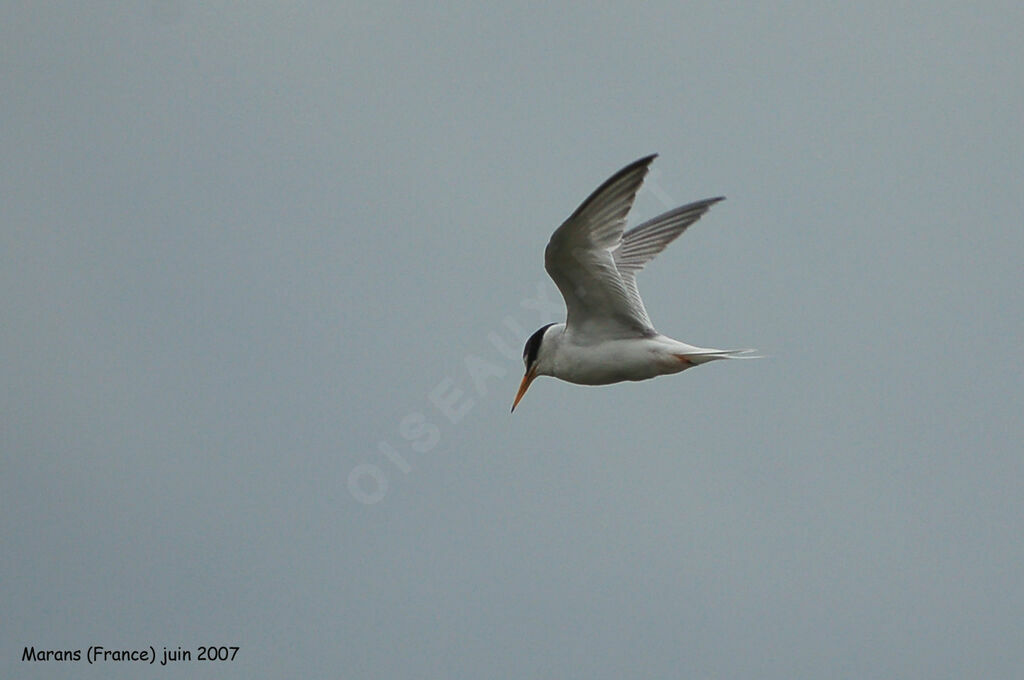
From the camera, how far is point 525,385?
1062cm

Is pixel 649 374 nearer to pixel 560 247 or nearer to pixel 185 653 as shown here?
pixel 560 247

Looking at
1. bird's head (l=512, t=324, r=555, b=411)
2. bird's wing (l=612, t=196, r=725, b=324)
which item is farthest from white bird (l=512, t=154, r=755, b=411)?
bird's wing (l=612, t=196, r=725, b=324)

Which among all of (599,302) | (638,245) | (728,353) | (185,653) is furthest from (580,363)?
(185,653)

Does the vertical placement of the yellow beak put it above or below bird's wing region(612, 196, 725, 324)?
below

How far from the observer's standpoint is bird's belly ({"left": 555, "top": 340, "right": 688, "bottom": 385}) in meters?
9.67

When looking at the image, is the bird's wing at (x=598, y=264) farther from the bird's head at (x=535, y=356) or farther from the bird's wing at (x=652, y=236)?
the bird's wing at (x=652, y=236)

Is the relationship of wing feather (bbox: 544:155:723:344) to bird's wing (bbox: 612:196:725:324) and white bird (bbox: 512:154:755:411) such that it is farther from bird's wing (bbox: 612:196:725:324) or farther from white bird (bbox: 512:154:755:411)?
bird's wing (bbox: 612:196:725:324)

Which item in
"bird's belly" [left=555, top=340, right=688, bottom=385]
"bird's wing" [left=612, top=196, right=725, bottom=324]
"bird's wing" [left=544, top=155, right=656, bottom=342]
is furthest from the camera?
"bird's wing" [left=612, top=196, right=725, bottom=324]

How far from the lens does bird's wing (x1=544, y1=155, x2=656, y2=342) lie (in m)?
9.02

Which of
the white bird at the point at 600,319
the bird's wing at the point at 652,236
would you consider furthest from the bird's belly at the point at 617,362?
the bird's wing at the point at 652,236

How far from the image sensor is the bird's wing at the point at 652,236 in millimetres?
11688

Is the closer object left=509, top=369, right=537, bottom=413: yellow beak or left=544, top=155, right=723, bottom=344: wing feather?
left=544, top=155, right=723, bottom=344: wing feather

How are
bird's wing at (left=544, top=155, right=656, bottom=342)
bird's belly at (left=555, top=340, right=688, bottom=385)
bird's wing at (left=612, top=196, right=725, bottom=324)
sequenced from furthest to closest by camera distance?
bird's wing at (left=612, top=196, right=725, bottom=324) → bird's belly at (left=555, top=340, right=688, bottom=385) → bird's wing at (left=544, top=155, right=656, bottom=342)

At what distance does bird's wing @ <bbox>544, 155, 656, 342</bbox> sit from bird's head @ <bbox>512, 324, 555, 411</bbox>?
10.4 inches
